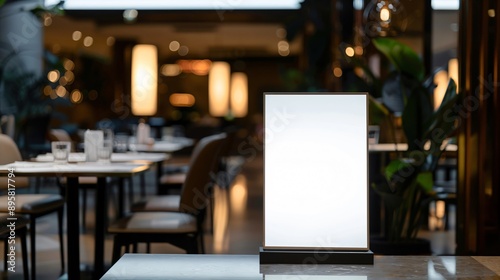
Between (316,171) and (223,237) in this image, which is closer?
(316,171)

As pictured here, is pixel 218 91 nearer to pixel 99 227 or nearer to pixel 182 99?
pixel 182 99

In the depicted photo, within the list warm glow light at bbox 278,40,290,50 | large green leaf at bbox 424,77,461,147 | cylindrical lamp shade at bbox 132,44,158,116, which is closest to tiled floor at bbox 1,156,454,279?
large green leaf at bbox 424,77,461,147

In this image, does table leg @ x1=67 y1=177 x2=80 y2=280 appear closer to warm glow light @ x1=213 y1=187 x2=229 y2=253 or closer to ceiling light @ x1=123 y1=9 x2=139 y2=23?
warm glow light @ x1=213 y1=187 x2=229 y2=253

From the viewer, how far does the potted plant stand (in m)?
3.93

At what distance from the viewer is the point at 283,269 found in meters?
1.24

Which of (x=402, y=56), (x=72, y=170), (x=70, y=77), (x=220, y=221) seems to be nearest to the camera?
(x=72, y=170)

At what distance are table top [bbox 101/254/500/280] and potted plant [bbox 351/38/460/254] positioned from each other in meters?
2.55

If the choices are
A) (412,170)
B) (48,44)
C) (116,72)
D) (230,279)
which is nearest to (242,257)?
(230,279)

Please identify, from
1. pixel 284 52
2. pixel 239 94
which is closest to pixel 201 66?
pixel 239 94

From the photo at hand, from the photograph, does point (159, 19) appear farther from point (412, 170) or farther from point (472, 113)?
point (472, 113)

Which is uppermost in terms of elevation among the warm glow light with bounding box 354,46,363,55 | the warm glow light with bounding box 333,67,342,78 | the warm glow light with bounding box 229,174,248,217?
the warm glow light with bounding box 354,46,363,55

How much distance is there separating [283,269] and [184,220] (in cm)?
204

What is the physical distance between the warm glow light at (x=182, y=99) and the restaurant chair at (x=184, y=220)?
20.7 metres

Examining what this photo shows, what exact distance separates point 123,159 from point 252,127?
18.3 meters
